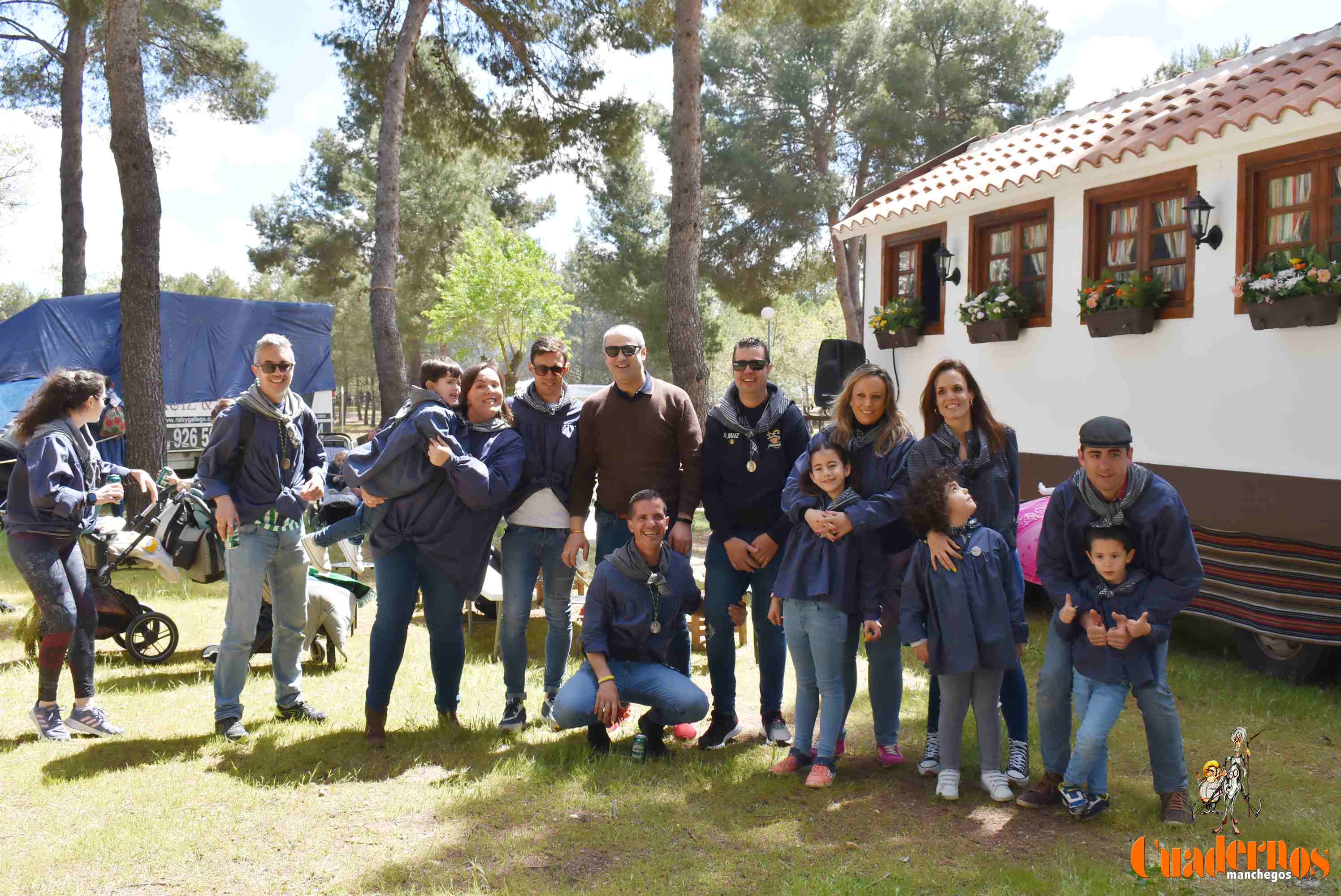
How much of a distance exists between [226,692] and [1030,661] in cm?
495

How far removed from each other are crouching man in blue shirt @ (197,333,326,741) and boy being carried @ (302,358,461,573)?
1.28 ft

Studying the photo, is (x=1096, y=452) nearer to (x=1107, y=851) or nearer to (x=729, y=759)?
(x=1107, y=851)

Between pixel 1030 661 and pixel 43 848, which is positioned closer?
pixel 43 848

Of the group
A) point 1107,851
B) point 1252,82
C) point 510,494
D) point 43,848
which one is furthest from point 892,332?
point 43,848

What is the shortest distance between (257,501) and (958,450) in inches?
130

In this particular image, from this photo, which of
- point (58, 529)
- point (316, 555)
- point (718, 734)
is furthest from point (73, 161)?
point (718, 734)

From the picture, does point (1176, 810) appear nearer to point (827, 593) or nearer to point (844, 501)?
point (827, 593)

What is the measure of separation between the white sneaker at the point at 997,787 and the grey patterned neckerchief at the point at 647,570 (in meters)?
1.55

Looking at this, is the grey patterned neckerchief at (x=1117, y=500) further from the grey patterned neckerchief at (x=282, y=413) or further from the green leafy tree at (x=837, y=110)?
the green leafy tree at (x=837, y=110)

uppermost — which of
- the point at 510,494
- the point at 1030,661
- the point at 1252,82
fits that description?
the point at 1252,82

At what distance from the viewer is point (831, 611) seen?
445cm

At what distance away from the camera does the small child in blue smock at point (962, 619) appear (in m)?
4.17

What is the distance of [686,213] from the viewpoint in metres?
12.2

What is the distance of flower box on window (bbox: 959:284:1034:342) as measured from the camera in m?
9.77
